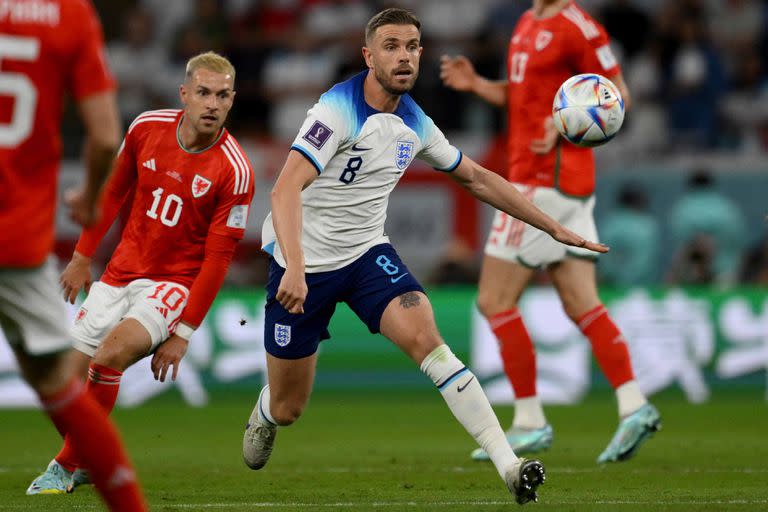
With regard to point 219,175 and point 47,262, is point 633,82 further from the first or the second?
point 47,262

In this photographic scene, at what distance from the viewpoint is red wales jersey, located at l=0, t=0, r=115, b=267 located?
197 inches

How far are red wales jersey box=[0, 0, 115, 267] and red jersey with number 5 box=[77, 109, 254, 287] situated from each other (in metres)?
2.45

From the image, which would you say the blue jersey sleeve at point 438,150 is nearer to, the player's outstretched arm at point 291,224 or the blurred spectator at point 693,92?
the player's outstretched arm at point 291,224

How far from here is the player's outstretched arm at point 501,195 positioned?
23.2ft

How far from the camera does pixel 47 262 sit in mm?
5156

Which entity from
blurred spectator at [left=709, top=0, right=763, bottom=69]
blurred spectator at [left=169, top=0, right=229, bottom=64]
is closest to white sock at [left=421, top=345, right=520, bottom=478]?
blurred spectator at [left=169, top=0, right=229, bottom=64]

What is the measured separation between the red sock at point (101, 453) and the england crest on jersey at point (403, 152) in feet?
8.49

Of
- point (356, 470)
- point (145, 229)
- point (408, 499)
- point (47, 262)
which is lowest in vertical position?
point (356, 470)

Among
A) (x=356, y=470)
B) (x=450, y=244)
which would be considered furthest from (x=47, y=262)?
(x=450, y=244)

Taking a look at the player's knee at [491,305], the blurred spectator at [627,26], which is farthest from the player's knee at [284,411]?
the blurred spectator at [627,26]

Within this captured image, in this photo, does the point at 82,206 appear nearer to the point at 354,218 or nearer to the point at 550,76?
the point at 354,218

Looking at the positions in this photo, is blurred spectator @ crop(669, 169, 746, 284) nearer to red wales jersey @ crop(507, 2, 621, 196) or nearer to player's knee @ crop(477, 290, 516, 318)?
red wales jersey @ crop(507, 2, 621, 196)

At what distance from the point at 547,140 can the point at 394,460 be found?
7.90 feet

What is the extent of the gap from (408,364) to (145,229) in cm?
701
